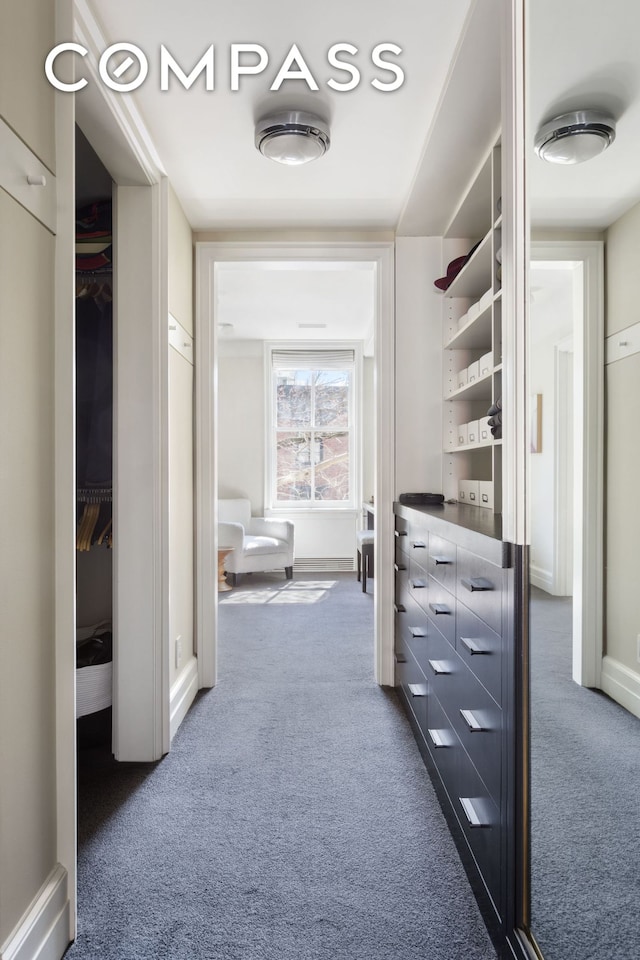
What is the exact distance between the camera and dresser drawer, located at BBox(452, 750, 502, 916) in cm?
132

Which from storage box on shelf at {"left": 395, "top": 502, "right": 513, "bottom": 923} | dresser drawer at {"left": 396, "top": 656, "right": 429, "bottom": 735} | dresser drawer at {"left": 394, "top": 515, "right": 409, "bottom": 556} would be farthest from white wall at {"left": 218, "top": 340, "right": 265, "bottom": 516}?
storage box on shelf at {"left": 395, "top": 502, "right": 513, "bottom": 923}

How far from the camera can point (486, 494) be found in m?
2.42

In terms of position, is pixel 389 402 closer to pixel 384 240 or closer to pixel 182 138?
pixel 384 240

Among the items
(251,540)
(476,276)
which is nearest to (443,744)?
(476,276)

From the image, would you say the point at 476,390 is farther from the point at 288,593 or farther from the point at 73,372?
the point at 288,593

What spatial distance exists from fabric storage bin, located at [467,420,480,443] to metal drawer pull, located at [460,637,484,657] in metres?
1.04

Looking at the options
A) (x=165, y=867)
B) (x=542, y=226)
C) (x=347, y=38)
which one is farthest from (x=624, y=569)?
(x=347, y=38)

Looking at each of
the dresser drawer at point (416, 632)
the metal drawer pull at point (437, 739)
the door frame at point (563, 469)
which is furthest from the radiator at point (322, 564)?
the door frame at point (563, 469)

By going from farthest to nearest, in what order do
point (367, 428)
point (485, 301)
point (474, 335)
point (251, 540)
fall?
1. point (367, 428)
2. point (251, 540)
3. point (474, 335)
4. point (485, 301)

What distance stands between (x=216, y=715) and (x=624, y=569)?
2.23 meters

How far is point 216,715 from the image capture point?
267 cm

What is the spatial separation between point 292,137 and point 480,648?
1.83 m

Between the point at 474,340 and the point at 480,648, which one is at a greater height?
the point at 474,340

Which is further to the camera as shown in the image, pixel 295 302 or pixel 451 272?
pixel 295 302
